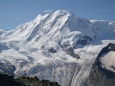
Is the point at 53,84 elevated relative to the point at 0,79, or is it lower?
lower

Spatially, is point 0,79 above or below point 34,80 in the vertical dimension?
above

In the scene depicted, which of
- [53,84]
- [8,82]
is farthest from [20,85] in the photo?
[53,84]

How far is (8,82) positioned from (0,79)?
180cm

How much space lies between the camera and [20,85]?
242 feet

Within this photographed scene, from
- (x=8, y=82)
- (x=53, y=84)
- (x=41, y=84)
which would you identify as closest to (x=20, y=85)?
(x=8, y=82)

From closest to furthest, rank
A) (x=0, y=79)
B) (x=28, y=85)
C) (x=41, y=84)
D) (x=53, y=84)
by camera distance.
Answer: (x=0, y=79)
(x=28, y=85)
(x=41, y=84)
(x=53, y=84)

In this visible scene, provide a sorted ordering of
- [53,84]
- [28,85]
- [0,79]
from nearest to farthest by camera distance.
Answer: [0,79] < [28,85] < [53,84]

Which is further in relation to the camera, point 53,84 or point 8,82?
point 53,84

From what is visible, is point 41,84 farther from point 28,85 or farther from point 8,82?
point 8,82

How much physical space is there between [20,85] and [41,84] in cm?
1016

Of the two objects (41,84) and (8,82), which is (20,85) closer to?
(8,82)

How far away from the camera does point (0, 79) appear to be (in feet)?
228

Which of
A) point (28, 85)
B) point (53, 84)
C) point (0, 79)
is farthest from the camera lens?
point (53, 84)

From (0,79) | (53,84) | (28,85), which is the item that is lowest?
(53,84)
